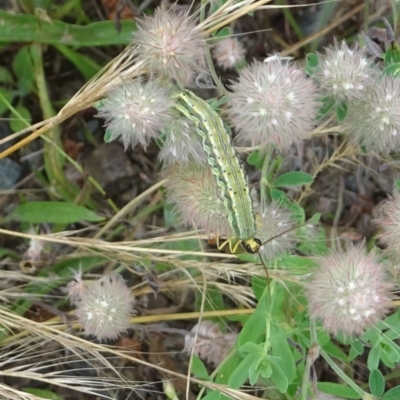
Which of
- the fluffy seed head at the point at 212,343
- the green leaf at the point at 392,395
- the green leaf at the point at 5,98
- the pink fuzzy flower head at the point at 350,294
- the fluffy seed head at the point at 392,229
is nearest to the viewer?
the pink fuzzy flower head at the point at 350,294

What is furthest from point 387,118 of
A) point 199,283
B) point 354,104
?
point 199,283

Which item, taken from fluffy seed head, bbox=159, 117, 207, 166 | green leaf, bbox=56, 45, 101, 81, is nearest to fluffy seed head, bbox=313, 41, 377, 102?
fluffy seed head, bbox=159, 117, 207, 166

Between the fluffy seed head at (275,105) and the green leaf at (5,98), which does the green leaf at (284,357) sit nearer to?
the fluffy seed head at (275,105)

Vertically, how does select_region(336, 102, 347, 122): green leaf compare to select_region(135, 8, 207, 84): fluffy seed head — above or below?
below

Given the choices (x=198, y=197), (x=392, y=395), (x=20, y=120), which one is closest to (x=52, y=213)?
(x=20, y=120)

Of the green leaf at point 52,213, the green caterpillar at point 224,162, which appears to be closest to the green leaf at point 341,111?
the green caterpillar at point 224,162

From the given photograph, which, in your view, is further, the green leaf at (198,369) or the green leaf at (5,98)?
the green leaf at (5,98)

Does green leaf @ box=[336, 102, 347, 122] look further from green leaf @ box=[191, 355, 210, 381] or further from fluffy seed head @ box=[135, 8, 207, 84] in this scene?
green leaf @ box=[191, 355, 210, 381]
